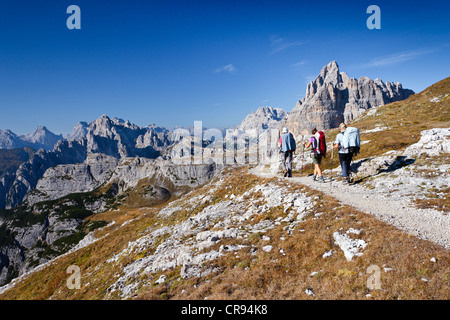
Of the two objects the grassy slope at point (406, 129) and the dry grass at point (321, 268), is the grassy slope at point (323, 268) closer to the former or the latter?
the dry grass at point (321, 268)

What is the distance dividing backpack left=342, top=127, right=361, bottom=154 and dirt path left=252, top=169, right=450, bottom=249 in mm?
3288

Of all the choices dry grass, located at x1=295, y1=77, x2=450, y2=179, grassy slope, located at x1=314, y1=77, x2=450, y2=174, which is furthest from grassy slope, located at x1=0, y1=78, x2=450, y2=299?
grassy slope, located at x1=314, y1=77, x2=450, y2=174

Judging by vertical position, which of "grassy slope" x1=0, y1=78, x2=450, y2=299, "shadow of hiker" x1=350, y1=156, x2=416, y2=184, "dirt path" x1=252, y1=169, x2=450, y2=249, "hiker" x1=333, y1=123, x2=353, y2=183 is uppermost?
"hiker" x1=333, y1=123, x2=353, y2=183

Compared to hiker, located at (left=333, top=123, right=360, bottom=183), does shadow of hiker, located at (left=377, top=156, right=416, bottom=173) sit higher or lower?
lower

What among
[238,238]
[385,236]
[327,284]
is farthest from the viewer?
[238,238]

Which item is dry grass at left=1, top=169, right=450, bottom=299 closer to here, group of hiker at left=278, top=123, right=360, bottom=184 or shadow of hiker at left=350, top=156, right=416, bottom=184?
group of hiker at left=278, top=123, right=360, bottom=184

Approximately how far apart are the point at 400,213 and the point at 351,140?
711cm

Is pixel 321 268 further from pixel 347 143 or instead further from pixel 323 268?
pixel 347 143

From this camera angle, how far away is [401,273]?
634cm

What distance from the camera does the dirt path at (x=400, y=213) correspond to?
8395mm

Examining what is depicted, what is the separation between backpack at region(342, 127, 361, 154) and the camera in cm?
1605
